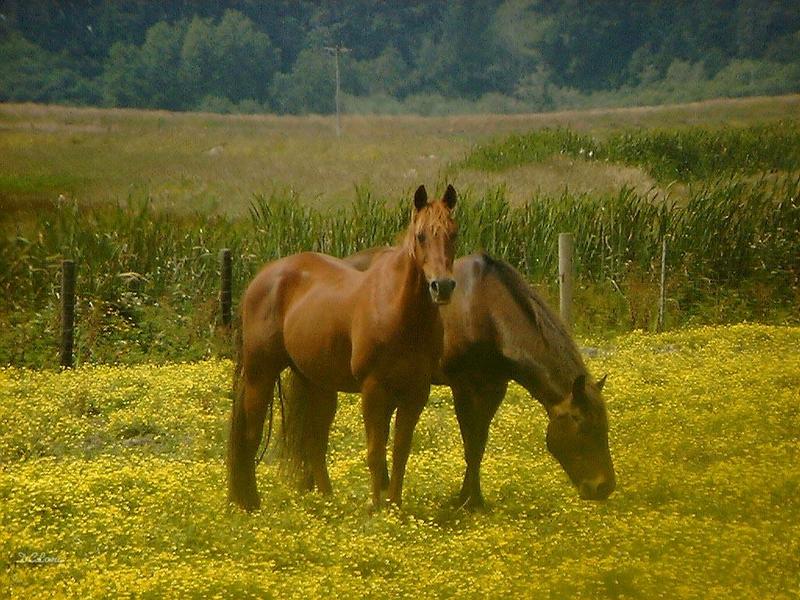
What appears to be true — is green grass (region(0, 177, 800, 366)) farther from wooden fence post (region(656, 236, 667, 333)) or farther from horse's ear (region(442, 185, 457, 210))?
horse's ear (region(442, 185, 457, 210))

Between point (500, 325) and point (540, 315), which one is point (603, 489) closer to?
point (540, 315)

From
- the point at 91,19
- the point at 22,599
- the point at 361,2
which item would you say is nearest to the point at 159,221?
the point at 91,19

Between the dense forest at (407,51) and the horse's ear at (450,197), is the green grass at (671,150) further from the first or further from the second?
the horse's ear at (450,197)

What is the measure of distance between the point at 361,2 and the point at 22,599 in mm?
3905

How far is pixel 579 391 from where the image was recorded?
5.68 metres

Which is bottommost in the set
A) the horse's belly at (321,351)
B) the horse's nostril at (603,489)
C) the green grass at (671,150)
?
the horse's nostril at (603,489)

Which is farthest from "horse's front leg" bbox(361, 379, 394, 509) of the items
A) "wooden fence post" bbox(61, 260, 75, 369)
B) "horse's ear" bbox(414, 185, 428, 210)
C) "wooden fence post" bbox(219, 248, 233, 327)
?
"wooden fence post" bbox(61, 260, 75, 369)

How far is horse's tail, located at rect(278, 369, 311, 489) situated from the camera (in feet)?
21.0

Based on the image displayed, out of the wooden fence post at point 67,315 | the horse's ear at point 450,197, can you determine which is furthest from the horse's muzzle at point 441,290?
the wooden fence post at point 67,315

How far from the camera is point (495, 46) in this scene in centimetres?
667

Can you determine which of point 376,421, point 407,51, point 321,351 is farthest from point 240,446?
point 407,51

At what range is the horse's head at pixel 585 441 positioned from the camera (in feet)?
18.8

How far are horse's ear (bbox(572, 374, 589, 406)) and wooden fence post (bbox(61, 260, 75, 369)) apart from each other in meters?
4.33

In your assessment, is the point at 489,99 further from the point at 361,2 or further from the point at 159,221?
the point at 159,221
